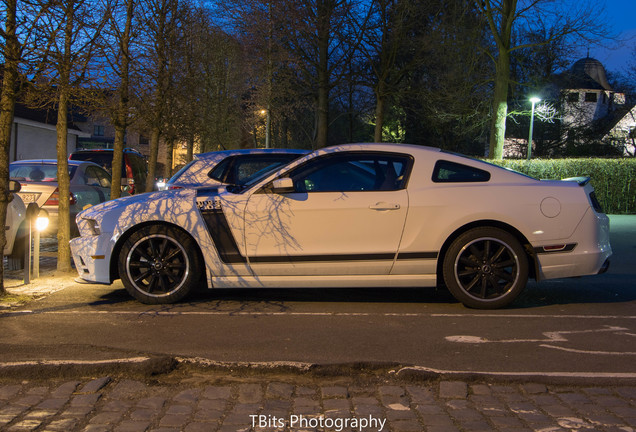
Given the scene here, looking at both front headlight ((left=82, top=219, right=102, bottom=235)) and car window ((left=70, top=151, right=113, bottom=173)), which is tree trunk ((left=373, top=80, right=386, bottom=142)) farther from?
front headlight ((left=82, top=219, right=102, bottom=235))

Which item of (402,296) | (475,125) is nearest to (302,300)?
(402,296)

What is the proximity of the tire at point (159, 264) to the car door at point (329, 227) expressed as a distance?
64cm

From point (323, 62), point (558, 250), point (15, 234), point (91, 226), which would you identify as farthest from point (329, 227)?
point (323, 62)

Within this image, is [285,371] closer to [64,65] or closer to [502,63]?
[64,65]

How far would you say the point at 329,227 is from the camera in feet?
Answer: 19.2

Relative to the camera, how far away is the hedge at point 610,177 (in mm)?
20281

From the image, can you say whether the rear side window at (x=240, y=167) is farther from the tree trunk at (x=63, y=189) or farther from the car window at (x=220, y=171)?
the tree trunk at (x=63, y=189)

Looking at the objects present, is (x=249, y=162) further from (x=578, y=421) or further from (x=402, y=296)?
(x=578, y=421)

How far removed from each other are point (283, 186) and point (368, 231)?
930 mm

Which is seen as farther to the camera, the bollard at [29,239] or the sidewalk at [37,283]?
the bollard at [29,239]

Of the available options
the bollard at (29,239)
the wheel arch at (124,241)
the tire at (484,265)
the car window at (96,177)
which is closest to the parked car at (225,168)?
the bollard at (29,239)

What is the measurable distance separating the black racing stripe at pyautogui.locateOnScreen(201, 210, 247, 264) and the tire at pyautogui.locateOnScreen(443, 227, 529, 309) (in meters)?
2.05

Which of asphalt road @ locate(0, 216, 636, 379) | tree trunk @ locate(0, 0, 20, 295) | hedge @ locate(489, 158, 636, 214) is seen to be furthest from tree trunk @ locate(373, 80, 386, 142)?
tree trunk @ locate(0, 0, 20, 295)

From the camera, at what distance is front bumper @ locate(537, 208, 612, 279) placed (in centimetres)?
585
